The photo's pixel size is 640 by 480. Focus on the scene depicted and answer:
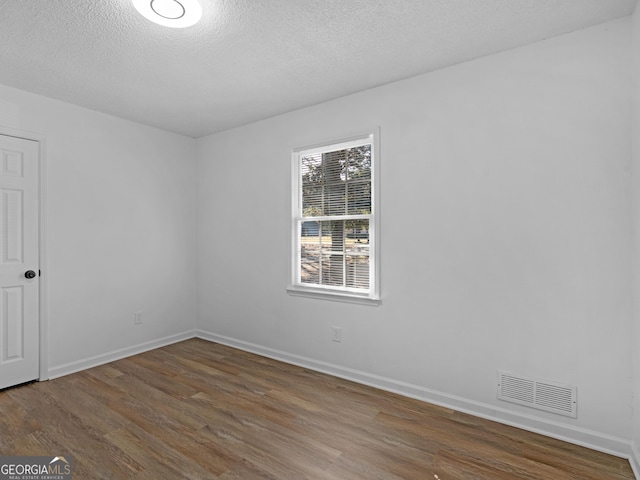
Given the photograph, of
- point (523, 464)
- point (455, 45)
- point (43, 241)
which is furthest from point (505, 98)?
point (43, 241)

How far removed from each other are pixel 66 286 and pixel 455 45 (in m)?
3.89

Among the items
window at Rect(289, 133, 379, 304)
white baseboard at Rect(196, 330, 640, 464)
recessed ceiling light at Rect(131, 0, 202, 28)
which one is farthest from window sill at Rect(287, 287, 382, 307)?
recessed ceiling light at Rect(131, 0, 202, 28)

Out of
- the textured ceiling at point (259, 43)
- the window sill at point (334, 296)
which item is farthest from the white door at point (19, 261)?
the window sill at point (334, 296)

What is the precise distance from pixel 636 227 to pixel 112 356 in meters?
4.45

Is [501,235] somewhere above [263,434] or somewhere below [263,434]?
above

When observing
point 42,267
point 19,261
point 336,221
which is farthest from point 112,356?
point 336,221

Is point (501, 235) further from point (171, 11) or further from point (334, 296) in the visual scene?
point (171, 11)

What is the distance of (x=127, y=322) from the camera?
3.81 metres

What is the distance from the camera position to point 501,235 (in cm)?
245

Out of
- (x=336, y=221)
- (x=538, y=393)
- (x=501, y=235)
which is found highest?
(x=336, y=221)

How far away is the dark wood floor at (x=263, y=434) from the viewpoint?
6.37 ft

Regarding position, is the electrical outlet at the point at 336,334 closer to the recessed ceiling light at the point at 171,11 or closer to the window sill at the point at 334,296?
the window sill at the point at 334,296

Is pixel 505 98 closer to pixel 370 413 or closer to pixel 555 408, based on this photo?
pixel 555 408

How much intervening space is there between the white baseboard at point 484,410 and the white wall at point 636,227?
0.12 metres
